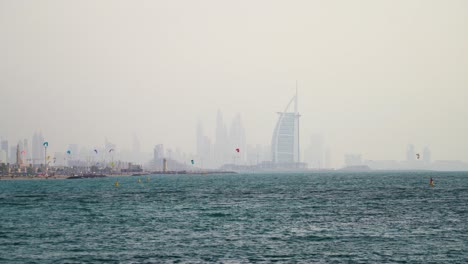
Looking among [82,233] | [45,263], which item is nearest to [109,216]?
[82,233]

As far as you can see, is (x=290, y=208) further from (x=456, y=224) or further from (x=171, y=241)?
(x=171, y=241)

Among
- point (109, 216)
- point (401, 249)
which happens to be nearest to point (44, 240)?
point (109, 216)

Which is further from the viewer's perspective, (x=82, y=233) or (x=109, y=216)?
(x=109, y=216)

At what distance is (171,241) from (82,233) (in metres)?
13.1

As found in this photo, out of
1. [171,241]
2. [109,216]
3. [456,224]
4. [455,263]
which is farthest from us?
[109,216]

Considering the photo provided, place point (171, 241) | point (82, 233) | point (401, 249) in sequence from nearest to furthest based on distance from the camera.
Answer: point (401, 249)
point (171, 241)
point (82, 233)

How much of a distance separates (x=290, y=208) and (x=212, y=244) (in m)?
42.1

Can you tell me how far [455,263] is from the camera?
50.4 metres

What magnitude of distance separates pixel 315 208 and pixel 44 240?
165 ft

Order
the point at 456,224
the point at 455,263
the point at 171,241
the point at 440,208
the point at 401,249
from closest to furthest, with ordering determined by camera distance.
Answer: the point at 455,263 < the point at 401,249 < the point at 171,241 < the point at 456,224 < the point at 440,208

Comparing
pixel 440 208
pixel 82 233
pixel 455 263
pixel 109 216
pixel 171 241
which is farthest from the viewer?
pixel 440 208

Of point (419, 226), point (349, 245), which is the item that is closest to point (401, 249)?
point (349, 245)

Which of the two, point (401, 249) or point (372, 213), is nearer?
point (401, 249)

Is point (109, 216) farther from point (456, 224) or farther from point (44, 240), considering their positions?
point (456, 224)
